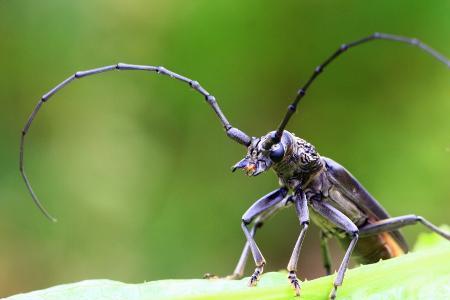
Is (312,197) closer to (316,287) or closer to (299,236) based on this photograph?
(299,236)

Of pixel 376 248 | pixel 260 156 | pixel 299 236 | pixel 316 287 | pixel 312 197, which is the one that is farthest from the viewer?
pixel 376 248

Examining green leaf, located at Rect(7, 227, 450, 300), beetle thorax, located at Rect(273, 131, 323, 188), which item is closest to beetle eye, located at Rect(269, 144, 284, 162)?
beetle thorax, located at Rect(273, 131, 323, 188)

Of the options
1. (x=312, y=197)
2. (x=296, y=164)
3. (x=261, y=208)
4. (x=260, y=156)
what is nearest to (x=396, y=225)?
(x=312, y=197)

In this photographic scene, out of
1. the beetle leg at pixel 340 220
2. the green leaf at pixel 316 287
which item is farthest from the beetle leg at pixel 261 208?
the green leaf at pixel 316 287

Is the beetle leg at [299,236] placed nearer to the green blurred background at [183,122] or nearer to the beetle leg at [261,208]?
the beetle leg at [261,208]

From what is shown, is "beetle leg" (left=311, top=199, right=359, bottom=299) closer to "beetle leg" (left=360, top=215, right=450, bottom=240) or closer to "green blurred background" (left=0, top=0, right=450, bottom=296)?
"beetle leg" (left=360, top=215, right=450, bottom=240)
